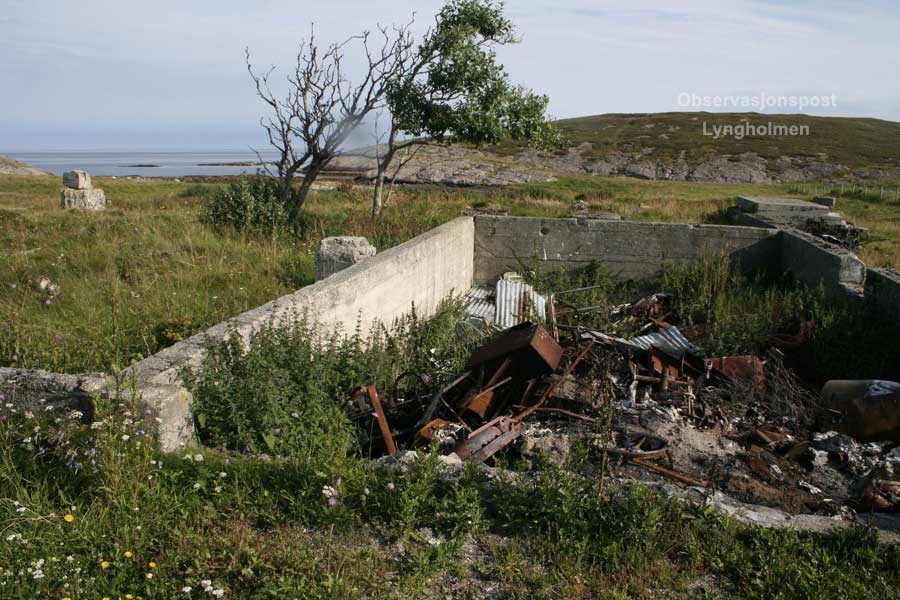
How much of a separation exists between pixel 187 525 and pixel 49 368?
262cm

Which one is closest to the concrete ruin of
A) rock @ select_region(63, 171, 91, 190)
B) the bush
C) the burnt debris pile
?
the burnt debris pile

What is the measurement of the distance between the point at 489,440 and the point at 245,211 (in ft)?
29.6

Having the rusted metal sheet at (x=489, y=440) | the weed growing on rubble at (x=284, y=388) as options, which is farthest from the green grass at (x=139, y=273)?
the rusted metal sheet at (x=489, y=440)

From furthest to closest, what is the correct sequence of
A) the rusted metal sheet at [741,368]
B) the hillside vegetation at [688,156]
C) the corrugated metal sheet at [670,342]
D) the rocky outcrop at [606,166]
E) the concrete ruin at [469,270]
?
the hillside vegetation at [688,156], the rocky outcrop at [606,166], the corrugated metal sheet at [670,342], the rusted metal sheet at [741,368], the concrete ruin at [469,270]

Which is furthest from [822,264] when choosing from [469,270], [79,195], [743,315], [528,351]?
[79,195]

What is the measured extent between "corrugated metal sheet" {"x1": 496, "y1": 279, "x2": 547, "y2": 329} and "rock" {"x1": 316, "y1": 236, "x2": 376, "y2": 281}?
2035 millimetres

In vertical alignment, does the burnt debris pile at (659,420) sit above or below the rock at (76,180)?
below

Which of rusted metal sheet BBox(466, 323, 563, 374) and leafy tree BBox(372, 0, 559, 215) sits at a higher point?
leafy tree BBox(372, 0, 559, 215)

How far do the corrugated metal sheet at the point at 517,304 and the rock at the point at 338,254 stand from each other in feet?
6.67

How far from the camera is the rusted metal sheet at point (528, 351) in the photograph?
17.5 feet

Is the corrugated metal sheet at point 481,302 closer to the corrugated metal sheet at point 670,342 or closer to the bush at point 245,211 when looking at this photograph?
the corrugated metal sheet at point 670,342

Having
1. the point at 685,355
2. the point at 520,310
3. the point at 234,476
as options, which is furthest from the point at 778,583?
the point at 520,310

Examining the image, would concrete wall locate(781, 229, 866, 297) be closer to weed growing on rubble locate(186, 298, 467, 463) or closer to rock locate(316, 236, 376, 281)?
rock locate(316, 236, 376, 281)

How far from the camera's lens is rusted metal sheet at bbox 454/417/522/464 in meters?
4.36
